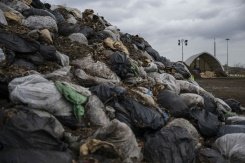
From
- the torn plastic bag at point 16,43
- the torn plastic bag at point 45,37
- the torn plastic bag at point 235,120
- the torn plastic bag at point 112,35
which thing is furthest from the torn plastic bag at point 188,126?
the torn plastic bag at point 112,35

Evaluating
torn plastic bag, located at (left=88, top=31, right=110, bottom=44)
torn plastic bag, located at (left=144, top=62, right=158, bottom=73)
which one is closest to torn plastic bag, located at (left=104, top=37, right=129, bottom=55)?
torn plastic bag, located at (left=88, top=31, right=110, bottom=44)

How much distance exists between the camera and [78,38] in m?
8.11

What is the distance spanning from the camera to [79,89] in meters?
5.44

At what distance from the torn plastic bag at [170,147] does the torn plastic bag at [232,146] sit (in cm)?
58

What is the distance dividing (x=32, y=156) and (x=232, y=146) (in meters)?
2.81

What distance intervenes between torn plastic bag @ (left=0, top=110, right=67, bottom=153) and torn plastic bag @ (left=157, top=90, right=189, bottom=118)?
2.38 m

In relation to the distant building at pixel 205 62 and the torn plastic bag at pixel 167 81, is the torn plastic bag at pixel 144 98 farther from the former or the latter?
the distant building at pixel 205 62

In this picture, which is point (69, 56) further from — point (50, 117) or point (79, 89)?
point (50, 117)

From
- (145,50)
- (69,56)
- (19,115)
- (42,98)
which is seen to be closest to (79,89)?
(42,98)

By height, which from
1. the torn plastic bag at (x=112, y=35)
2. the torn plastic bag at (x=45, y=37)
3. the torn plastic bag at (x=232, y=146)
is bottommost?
the torn plastic bag at (x=232, y=146)

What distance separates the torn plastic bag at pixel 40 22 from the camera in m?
7.63

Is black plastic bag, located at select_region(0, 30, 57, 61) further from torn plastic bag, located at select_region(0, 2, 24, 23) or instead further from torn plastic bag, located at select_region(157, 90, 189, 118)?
torn plastic bag, located at select_region(157, 90, 189, 118)

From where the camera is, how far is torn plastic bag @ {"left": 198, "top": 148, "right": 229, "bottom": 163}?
17.9ft

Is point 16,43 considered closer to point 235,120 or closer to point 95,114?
point 95,114
